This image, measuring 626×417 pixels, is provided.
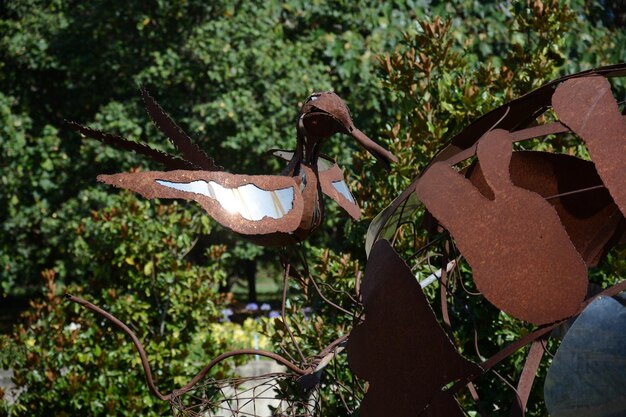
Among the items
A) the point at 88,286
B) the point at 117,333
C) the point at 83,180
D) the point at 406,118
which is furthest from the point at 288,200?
the point at 83,180

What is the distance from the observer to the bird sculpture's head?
2219 mm

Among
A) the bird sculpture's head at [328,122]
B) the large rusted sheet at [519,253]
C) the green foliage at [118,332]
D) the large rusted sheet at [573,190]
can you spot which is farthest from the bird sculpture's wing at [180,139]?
the green foliage at [118,332]

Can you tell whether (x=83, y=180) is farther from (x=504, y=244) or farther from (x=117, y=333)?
(x=504, y=244)

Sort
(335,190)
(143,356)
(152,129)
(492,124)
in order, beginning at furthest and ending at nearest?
(152,129), (335,190), (143,356), (492,124)

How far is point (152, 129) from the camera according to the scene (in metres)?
8.70

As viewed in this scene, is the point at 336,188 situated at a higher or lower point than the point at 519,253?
higher

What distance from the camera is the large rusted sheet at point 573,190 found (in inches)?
78.3

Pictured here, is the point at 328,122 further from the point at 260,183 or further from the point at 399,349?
the point at 399,349

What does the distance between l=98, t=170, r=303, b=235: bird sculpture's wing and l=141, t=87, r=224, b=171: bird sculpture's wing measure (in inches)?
15.2

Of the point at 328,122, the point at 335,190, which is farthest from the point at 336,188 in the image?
the point at 328,122

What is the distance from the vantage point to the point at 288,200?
Result: 82.1 inches

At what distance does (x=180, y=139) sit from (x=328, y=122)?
0.48 metres

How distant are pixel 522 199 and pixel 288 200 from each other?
2.30 feet

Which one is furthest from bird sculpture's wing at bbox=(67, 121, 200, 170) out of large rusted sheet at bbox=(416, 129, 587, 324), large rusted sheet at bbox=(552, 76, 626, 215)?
large rusted sheet at bbox=(552, 76, 626, 215)
